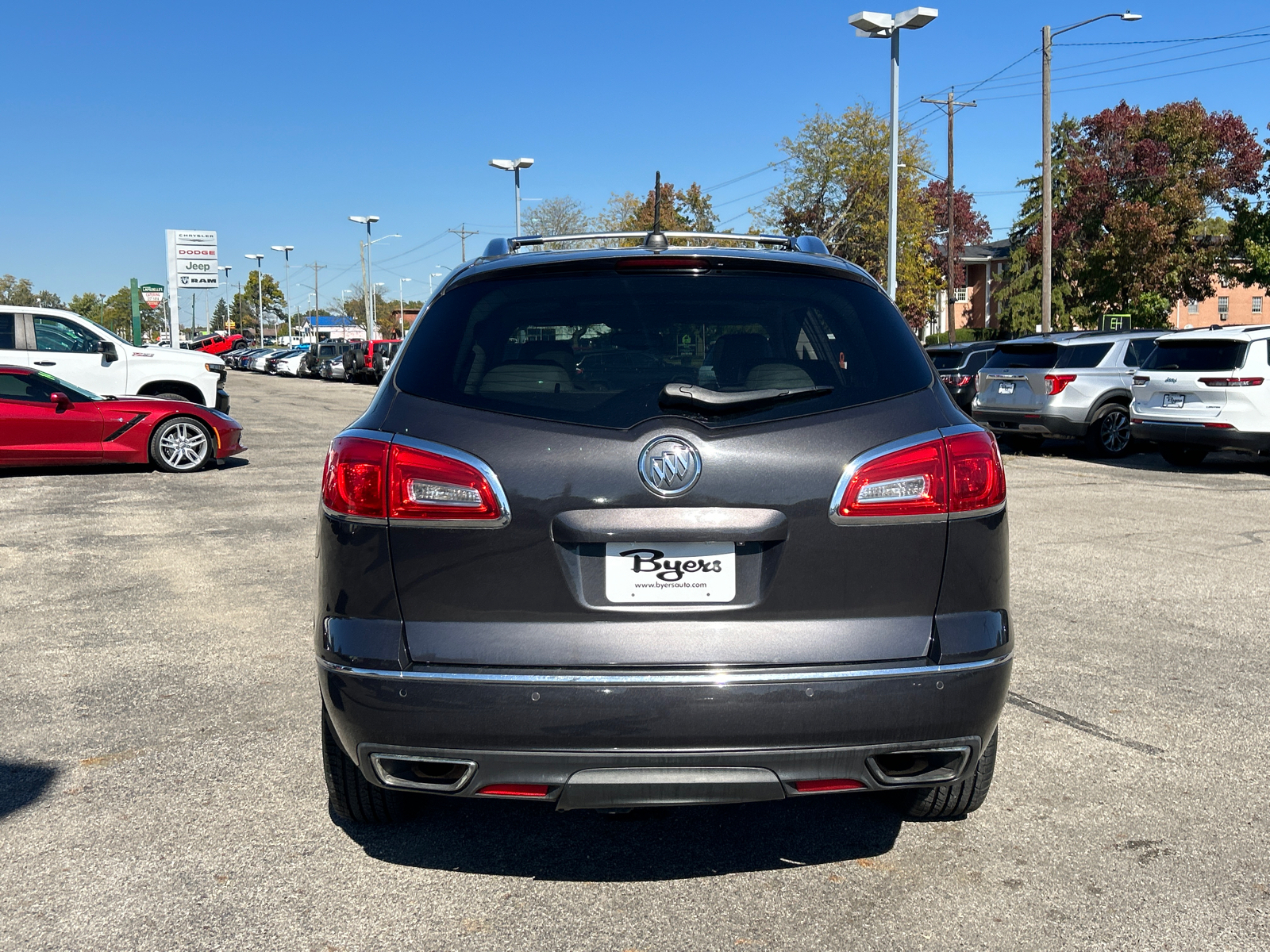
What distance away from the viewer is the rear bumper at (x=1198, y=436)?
1382cm

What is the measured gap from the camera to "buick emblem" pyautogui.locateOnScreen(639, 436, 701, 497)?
283 cm

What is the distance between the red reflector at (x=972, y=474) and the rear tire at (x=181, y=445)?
1251 cm

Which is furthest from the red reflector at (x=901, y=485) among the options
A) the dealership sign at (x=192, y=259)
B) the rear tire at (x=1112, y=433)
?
the dealership sign at (x=192, y=259)

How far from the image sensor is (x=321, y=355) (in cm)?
5588

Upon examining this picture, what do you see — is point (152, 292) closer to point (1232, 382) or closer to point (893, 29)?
point (893, 29)

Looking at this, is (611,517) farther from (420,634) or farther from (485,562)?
(420,634)

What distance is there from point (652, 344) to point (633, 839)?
5.06 ft

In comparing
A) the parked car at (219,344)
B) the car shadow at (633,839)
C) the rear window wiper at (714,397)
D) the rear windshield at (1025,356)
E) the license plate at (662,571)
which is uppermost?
the parked car at (219,344)

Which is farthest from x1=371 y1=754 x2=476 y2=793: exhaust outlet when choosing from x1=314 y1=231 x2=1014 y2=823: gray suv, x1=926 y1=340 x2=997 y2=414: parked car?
x1=926 y1=340 x2=997 y2=414: parked car

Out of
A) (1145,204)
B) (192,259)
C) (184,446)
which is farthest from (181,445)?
(1145,204)

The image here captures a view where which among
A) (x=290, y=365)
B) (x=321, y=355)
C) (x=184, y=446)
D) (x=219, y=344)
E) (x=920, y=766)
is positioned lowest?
(x=920, y=766)

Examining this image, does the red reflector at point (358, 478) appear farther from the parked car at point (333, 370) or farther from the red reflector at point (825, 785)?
the parked car at point (333, 370)

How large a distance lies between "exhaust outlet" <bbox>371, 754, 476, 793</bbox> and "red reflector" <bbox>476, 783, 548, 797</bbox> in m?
0.06

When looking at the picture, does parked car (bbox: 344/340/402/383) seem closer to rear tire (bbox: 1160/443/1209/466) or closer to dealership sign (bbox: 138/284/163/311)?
dealership sign (bbox: 138/284/163/311)
